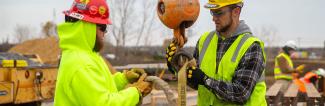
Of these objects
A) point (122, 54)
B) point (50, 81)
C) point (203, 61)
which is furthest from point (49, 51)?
point (203, 61)

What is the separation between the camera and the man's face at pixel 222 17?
163 inches

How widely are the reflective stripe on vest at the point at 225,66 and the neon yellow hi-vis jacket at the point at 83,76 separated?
79cm

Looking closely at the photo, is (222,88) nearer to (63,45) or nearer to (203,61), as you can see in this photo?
(203,61)

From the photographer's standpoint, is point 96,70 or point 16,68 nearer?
point 96,70

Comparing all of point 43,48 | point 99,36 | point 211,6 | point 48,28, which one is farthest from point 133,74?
point 48,28

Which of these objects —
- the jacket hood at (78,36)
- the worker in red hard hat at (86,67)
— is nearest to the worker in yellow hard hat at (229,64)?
the worker in red hard hat at (86,67)

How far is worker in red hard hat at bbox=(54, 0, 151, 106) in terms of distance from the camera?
11.3ft

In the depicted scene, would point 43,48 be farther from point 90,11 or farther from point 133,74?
point 90,11

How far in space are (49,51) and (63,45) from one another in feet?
81.7

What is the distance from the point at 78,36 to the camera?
12.2 feet

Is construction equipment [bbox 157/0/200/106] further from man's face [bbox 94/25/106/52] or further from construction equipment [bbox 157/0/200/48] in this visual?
man's face [bbox 94/25/106/52]

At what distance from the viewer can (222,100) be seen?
4121 millimetres

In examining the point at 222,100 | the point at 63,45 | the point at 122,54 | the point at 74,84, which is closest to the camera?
the point at 74,84

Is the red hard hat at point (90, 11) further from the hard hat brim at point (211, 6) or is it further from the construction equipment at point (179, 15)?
the hard hat brim at point (211, 6)
